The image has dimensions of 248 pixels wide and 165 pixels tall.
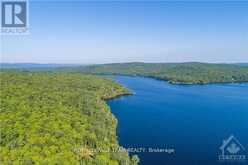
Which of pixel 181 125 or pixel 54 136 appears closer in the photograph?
pixel 54 136

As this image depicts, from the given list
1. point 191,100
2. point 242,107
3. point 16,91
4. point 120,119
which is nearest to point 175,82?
point 191,100

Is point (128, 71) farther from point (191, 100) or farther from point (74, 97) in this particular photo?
point (74, 97)

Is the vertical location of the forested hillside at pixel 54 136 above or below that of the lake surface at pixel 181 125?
above

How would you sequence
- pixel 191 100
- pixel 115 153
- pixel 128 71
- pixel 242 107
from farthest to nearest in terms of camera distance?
pixel 128 71 < pixel 191 100 < pixel 242 107 < pixel 115 153

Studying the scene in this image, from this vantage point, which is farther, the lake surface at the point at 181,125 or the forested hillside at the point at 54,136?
the lake surface at the point at 181,125

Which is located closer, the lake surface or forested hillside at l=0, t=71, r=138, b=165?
forested hillside at l=0, t=71, r=138, b=165

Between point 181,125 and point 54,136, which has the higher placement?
point 54,136

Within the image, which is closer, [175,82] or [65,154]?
[65,154]

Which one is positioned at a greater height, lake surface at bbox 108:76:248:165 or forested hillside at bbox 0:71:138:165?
forested hillside at bbox 0:71:138:165
